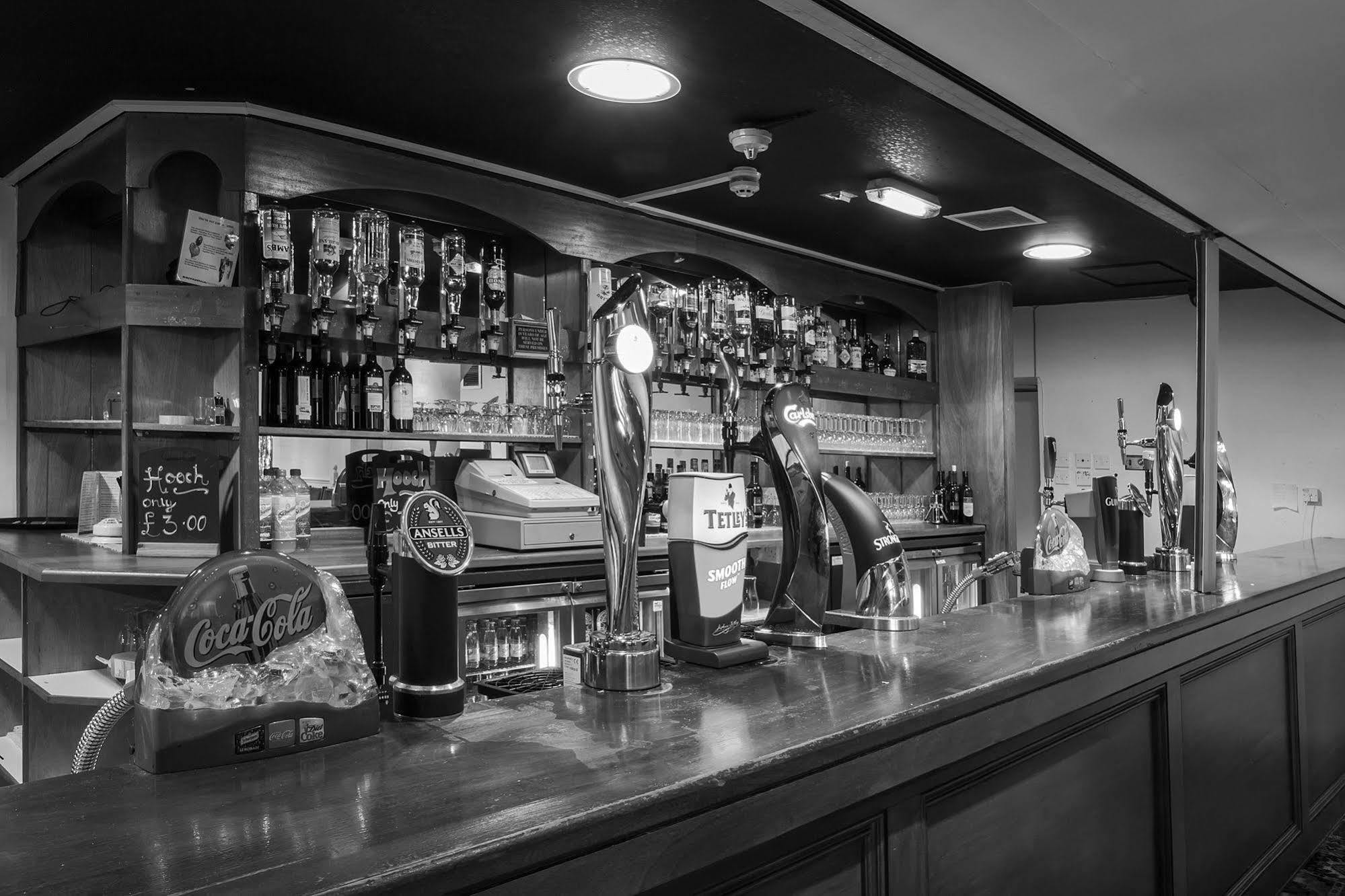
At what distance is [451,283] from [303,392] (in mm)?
716

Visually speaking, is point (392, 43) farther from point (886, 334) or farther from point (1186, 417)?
point (1186, 417)

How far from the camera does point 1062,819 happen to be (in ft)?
6.07

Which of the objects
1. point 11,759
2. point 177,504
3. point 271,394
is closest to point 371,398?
point 271,394

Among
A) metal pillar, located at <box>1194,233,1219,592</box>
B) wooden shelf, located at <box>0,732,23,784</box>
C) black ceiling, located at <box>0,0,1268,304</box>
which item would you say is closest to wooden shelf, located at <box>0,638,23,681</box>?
wooden shelf, located at <box>0,732,23,784</box>

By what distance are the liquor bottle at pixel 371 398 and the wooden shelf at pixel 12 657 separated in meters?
1.47

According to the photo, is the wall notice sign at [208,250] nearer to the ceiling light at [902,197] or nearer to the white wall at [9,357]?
the white wall at [9,357]

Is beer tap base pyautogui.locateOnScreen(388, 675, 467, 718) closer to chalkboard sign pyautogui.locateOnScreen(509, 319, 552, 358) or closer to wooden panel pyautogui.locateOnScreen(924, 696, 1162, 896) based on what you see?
wooden panel pyautogui.locateOnScreen(924, 696, 1162, 896)

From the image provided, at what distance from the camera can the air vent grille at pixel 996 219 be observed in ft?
14.9

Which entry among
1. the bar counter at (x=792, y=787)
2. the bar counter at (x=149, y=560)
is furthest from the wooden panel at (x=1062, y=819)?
the bar counter at (x=149, y=560)

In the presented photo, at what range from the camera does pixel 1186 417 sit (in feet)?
23.2

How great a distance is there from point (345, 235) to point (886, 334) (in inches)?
154

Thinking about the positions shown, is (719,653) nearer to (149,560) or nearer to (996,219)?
(149,560)

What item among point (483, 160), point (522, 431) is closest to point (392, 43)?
point (483, 160)

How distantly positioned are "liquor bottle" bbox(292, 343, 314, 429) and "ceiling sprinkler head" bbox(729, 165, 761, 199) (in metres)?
1.79
